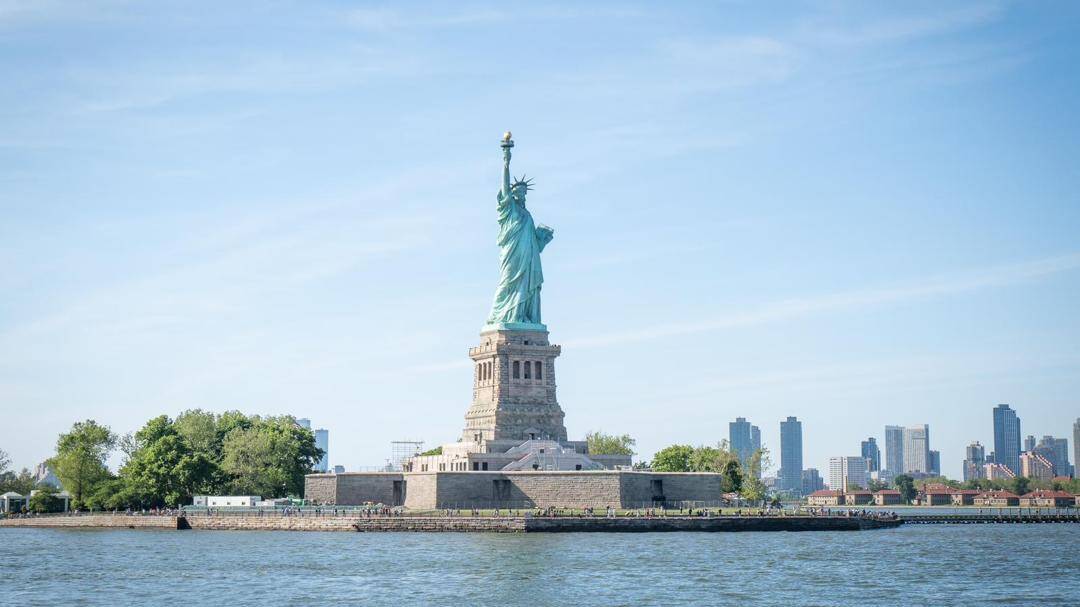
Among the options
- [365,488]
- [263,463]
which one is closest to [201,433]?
[263,463]

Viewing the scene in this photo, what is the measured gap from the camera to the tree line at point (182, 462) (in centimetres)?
12062

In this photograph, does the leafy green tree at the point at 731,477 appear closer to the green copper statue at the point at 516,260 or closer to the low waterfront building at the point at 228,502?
the green copper statue at the point at 516,260

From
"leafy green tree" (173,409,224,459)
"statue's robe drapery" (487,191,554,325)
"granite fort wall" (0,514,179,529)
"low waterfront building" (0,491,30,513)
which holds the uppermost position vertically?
"statue's robe drapery" (487,191,554,325)

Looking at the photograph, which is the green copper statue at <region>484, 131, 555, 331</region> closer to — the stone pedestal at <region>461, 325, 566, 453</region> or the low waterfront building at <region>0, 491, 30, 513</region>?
the stone pedestal at <region>461, 325, 566, 453</region>

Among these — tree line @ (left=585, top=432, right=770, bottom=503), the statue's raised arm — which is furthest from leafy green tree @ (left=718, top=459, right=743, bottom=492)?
the statue's raised arm

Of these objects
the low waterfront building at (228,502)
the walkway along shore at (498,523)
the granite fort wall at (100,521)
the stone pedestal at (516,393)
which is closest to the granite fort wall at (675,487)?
the walkway along shore at (498,523)

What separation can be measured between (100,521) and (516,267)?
131 ft

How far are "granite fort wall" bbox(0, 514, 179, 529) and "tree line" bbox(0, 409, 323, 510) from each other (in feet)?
8.93

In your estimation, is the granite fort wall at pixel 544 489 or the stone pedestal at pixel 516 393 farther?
the stone pedestal at pixel 516 393

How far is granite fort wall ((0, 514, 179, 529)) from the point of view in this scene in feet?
375

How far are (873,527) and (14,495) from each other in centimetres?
8612

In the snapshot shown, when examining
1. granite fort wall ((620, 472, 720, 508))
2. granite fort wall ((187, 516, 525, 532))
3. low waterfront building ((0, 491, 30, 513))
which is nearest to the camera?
granite fort wall ((187, 516, 525, 532))

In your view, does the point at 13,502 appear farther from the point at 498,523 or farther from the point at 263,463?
the point at 498,523

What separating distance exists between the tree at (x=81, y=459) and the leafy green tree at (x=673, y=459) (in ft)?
167
